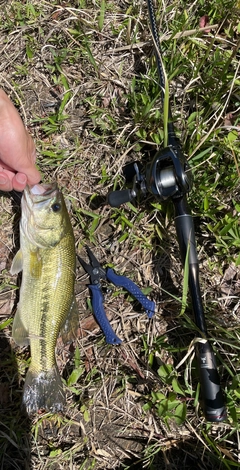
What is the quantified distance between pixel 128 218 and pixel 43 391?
1593 millimetres

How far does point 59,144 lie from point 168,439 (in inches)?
107

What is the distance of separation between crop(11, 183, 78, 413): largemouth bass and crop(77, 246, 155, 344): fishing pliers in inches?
9.5

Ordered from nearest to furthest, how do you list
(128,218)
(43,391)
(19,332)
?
(43,391) < (19,332) < (128,218)

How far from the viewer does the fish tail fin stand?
3123 millimetres

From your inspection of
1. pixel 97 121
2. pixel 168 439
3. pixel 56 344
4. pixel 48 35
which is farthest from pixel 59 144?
pixel 168 439

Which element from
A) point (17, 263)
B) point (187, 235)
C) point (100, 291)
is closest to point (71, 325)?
point (100, 291)

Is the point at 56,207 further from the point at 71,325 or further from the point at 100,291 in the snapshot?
the point at 71,325

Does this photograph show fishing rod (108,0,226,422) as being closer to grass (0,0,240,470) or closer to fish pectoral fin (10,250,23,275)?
grass (0,0,240,470)

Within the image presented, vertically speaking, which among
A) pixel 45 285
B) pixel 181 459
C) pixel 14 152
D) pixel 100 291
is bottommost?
pixel 181 459

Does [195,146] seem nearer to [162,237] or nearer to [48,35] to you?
[162,237]

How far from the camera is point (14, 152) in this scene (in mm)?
3148

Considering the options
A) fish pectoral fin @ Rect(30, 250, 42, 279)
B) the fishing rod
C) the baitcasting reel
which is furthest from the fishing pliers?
the baitcasting reel

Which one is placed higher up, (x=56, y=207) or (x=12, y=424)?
(x=56, y=207)

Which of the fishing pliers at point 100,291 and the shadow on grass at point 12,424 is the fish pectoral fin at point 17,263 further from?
the shadow on grass at point 12,424
